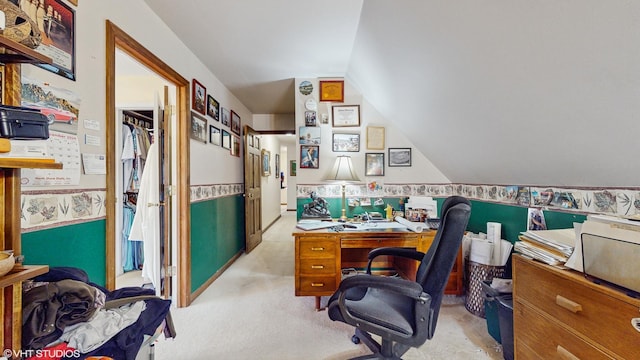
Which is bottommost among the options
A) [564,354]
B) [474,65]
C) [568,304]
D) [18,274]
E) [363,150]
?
[564,354]

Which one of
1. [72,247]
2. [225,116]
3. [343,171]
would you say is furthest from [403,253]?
[225,116]

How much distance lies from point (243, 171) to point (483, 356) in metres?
3.60

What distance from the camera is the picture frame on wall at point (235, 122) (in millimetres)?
3543

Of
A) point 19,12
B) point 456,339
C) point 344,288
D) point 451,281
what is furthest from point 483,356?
point 19,12

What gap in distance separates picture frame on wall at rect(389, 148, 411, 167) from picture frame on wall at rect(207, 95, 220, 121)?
2095 millimetres

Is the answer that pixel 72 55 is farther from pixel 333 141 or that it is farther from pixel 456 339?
pixel 456 339

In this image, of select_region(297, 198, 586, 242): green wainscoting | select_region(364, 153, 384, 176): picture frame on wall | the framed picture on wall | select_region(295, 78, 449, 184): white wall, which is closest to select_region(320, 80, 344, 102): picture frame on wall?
select_region(295, 78, 449, 184): white wall

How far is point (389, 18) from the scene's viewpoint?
171 cm

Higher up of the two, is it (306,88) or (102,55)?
(306,88)

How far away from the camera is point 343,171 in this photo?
8.61 ft

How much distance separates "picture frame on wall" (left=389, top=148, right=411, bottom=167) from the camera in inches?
113

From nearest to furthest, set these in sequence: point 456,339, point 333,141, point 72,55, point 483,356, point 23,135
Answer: point 23,135 → point 72,55 → point 483,356 → point 456,339 → point 333,141

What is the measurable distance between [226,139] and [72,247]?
223cm

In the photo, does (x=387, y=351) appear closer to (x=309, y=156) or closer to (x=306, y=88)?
→ (x=309, y=156)
